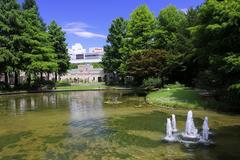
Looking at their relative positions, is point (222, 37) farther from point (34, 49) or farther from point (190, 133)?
point (34, 49)

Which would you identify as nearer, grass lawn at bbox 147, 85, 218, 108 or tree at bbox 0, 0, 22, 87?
grass lawn at bbox 147, 85, 218, 108

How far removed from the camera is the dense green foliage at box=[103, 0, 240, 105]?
771 inches

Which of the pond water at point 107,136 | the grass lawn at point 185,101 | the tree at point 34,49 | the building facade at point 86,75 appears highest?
the tree at point 34,49

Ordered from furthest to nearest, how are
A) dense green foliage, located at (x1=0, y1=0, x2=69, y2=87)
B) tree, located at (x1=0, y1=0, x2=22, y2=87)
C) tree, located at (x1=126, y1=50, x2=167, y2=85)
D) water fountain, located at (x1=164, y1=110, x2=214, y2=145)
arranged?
dense green foliage, located at (x1=0, y1=0, x2=69, y2=87) → tree, located at (x1=0, y1=0, x2=22, y2=87) → tree, located at (x1=126, y1=50, x2=167, y2=85) → water fountain, located at (x1=164, y1=110, x2=214, y2=145)

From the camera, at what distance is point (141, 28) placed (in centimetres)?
5416

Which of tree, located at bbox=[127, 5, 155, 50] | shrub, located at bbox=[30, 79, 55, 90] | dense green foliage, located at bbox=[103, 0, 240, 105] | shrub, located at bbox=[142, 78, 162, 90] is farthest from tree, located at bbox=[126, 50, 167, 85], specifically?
shrub, located at bbox=[30, 79, 55, 90]

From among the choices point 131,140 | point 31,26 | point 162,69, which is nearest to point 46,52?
point 31,26

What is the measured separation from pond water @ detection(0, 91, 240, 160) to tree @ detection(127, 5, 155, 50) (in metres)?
31.5

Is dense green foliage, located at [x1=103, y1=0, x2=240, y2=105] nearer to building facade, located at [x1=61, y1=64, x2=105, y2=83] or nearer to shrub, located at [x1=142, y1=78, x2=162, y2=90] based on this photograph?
shrub, located at [x1=142, y1=78, x2=162, y2=90]

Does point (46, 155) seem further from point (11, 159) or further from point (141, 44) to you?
point (141, 44)

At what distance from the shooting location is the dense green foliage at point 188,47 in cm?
1958

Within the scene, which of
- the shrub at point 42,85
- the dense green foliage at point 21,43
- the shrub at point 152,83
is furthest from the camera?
the shrub at point 42,85

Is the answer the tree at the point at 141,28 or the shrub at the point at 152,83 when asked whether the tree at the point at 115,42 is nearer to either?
the tree at the point at 141,28

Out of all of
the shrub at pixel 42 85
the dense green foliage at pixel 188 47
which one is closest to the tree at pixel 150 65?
the dense green foliage at pixel 188 47
